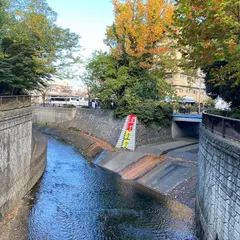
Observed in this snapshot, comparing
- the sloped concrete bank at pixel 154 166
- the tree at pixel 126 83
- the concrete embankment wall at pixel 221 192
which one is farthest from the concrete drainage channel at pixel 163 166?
the tree at pixel 126 83

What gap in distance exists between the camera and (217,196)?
10.4 m

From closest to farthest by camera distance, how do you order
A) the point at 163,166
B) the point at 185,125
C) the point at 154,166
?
the point at 163,166
the point at 154,166
the point at 185,125

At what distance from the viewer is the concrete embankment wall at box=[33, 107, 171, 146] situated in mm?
30453

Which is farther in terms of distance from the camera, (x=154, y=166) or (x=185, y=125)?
(x=185, y=125)

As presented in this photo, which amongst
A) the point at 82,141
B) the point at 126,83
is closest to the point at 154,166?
the point at 126,83

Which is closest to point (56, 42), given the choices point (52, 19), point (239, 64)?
point (52, 19)

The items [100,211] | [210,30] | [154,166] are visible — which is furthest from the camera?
[154,166]

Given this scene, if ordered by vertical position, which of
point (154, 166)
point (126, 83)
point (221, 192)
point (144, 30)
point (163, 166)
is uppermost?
point (144, 30)

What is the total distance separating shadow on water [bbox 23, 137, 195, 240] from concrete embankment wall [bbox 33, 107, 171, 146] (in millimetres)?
8326

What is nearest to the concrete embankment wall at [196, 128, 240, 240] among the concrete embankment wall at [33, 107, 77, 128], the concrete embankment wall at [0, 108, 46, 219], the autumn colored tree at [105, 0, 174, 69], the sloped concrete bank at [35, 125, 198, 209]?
the sloped concrete bank at [35, 125, 198, 209]

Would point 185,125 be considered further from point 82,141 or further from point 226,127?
point 226,127

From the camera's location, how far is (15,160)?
16078 mm

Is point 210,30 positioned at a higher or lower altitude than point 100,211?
higher

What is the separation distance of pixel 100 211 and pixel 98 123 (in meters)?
21.4
